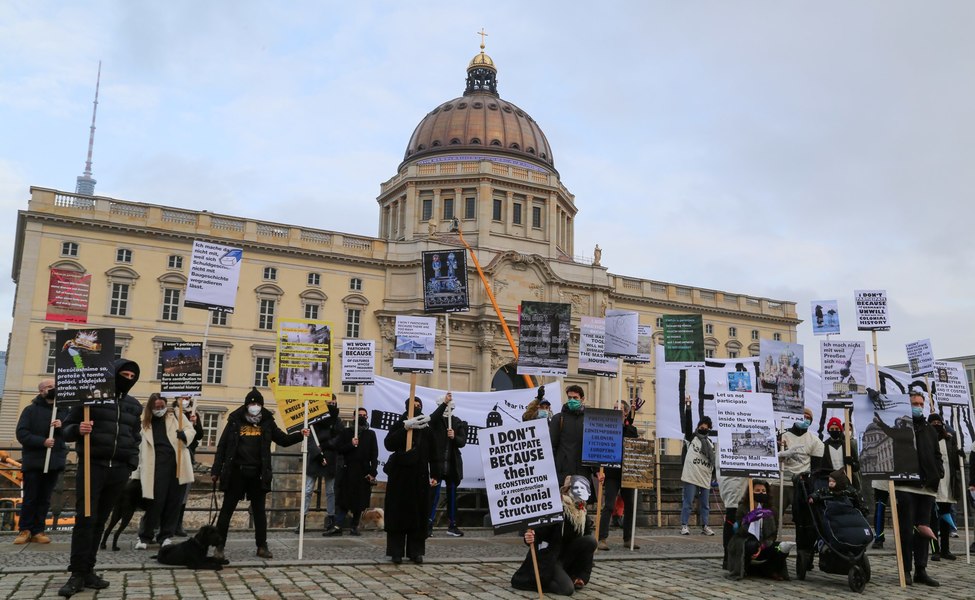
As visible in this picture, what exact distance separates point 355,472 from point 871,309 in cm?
1144

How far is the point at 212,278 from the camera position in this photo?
41.1 ft

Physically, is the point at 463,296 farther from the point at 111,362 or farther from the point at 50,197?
the point at 50,197

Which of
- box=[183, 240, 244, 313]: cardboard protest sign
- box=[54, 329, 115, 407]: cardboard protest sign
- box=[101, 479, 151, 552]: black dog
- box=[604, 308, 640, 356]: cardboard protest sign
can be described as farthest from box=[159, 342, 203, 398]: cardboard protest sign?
box=[604, 308, 640, 356]: cardboard protest sign

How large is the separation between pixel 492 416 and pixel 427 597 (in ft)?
29.0

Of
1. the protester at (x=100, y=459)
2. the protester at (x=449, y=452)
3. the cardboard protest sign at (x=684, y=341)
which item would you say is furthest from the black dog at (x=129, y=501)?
the cardboard protest sign at (x=684, y=341)

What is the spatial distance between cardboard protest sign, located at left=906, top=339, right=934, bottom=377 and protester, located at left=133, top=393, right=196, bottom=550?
16921 millimetres

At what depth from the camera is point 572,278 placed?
63.4 m

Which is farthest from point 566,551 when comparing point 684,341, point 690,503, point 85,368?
point 684,341

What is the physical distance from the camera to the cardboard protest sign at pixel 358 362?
15047 mm

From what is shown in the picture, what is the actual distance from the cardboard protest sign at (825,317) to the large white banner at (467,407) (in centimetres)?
807

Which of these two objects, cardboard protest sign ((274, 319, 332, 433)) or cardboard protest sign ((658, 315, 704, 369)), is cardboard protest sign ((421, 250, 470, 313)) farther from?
cardboard protest sign ((658, 315, 704, 369))

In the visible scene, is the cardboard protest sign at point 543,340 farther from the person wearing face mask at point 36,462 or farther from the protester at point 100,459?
the protester at point 100,459

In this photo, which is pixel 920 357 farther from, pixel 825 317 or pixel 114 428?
pixel 114 428

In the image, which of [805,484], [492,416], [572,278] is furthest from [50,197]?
[805,484]
